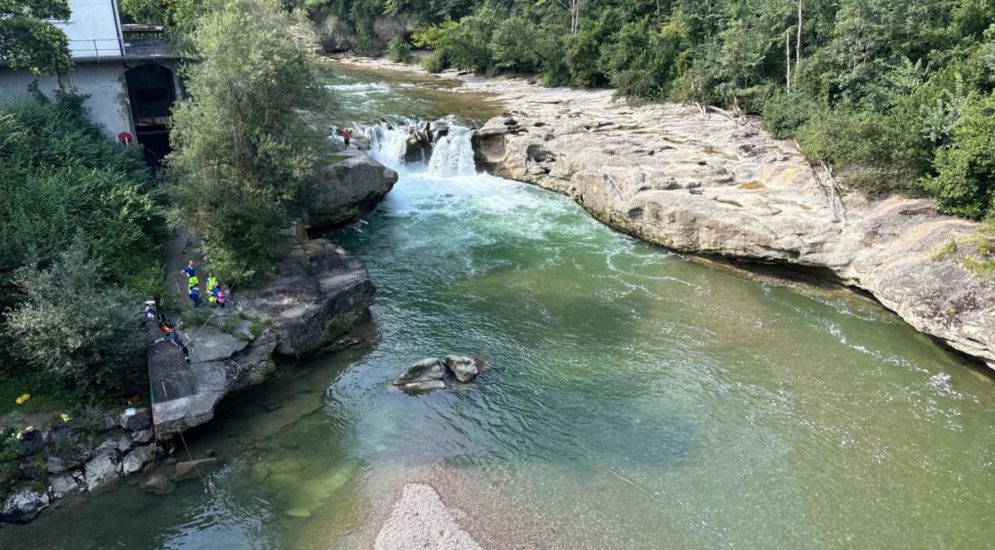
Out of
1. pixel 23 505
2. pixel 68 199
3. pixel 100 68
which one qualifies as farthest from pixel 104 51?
pixel 23 505

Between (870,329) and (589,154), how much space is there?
49.2 ft

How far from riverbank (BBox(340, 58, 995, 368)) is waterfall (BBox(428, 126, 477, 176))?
680mm

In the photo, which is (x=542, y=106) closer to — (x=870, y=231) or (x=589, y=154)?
(x=589, y=154)

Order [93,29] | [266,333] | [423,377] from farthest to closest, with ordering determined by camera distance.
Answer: [93,29] < [423,377] < [266,333]

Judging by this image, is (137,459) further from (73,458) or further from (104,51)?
(104,51)

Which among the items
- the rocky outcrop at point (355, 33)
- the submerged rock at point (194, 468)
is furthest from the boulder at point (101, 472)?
the rocky outcrop at point (355, 33)

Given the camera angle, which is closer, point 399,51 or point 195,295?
point 195,295

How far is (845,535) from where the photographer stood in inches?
515

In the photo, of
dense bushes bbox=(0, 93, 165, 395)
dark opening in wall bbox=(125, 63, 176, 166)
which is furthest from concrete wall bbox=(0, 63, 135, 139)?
dark opening in wall bbox=(125, 63, 176, 166)

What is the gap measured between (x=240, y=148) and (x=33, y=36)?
8.38m

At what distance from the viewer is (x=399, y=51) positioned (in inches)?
2542

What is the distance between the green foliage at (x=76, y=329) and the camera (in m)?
14.5

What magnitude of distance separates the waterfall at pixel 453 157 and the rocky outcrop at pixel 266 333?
12560mm

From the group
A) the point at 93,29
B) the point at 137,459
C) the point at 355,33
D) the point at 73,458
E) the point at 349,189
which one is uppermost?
the point at 355,33
